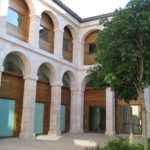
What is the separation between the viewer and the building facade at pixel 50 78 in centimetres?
1803

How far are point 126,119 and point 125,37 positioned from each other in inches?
560

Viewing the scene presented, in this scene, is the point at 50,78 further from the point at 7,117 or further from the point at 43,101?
the point at 7,117

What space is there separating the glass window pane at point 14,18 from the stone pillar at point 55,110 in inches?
221

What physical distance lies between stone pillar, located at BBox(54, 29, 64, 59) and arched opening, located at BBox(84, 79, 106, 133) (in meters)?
4.84

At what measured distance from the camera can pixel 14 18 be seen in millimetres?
18859

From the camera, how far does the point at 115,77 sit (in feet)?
33.9

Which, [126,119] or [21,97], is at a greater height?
[21,97]

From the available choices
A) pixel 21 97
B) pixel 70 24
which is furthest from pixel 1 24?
pixel 70 24

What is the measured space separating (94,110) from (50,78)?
5754 millimetres

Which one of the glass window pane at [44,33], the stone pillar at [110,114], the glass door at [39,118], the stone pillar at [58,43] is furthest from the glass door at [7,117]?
the stone pillar at [110,114]

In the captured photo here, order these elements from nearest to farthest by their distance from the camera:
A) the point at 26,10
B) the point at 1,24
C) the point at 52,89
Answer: the point at 1,24
the point at 26,10
the point at 52,89

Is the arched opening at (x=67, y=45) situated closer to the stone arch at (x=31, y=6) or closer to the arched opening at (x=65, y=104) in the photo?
the arched opening at (x=65, y=104)

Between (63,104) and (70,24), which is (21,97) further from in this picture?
(70,24)

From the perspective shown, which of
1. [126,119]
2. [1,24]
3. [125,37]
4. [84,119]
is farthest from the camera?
[84,119]
